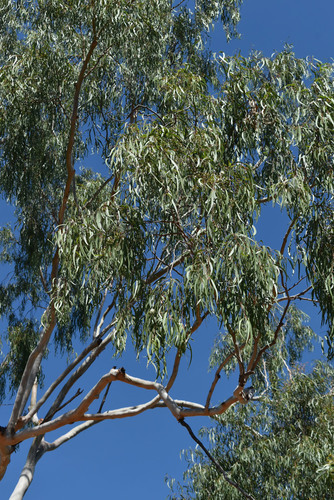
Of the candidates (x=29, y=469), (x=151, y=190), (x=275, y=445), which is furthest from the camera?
(x=275, y=445)

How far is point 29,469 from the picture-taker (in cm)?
530

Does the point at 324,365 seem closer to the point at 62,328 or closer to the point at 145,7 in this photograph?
the point at 62,328

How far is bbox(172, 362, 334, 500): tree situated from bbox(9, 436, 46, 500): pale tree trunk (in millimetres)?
1836

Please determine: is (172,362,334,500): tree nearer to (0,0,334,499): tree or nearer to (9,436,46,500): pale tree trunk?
(0,0,334,499): tree

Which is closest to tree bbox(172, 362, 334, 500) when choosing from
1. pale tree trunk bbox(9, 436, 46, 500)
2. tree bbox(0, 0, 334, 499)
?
tree bbox(0, 0, 334, 499)

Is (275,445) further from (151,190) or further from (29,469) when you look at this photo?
(151,190)

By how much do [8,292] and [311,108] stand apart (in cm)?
392

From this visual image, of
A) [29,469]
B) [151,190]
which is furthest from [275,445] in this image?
[151,190]

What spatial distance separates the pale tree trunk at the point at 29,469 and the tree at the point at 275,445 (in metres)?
1.84

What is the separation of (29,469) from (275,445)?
2273mm

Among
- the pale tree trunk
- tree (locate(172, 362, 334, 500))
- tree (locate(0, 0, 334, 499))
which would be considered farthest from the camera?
tree (locate(172, 362, 334, 500))

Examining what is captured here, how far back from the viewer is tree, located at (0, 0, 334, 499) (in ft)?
12.1

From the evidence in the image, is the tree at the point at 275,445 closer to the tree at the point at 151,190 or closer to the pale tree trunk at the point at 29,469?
the tree at the point at 151,190

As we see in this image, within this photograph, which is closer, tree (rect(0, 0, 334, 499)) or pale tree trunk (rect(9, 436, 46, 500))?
tree (rect(0, 0, 334, 499))
